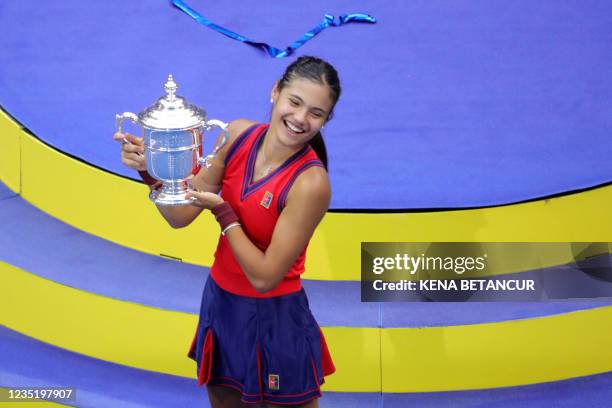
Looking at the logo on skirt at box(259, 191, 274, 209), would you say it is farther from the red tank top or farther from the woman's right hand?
the woman's right hand

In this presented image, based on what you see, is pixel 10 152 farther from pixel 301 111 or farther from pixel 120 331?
pixel 301 111

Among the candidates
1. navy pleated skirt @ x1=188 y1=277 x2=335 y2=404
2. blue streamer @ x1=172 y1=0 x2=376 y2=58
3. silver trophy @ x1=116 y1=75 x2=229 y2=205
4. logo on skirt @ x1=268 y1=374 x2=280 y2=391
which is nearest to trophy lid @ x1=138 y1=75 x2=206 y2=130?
silver trophy @ x1=116 y1=75 x2=229 y2=205

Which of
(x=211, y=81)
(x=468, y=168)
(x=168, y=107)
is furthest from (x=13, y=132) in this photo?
(x=168, y=107)

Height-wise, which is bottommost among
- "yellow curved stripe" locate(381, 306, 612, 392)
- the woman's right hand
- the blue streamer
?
"yellow curved stripe" locate(381, 306, 612, 392)

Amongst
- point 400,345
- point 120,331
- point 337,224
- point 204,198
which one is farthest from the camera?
point 337,224

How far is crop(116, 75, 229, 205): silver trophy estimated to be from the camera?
3.09m

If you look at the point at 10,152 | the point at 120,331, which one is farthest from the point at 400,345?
the point at 10,152

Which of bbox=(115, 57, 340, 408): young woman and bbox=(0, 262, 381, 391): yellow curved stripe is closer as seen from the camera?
bbox=(115, 57, 340, 408): young woman

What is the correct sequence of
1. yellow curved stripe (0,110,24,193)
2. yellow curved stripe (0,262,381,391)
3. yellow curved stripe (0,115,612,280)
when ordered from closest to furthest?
yellow curved stripe (0,262,381,391) < yellow curved stripe (0,115,612,280) < yellow curved stripe (0,110,24,193)

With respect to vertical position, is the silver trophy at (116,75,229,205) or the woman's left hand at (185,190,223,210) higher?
the silver trophy at (116,75,229,205)

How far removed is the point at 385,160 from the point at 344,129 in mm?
372

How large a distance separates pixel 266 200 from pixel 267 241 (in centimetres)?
11

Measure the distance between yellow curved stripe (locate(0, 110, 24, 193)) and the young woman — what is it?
7.63 feet

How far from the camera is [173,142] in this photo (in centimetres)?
309
